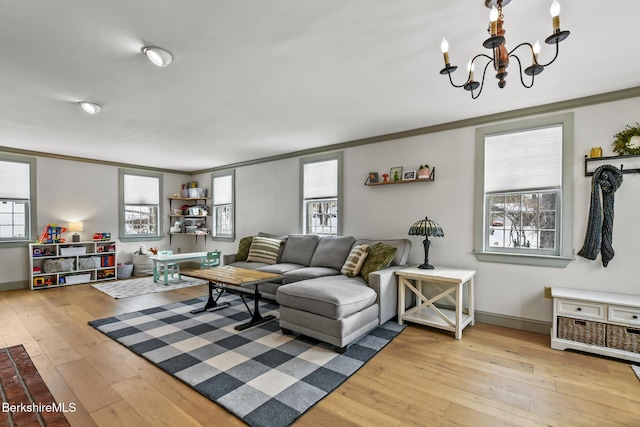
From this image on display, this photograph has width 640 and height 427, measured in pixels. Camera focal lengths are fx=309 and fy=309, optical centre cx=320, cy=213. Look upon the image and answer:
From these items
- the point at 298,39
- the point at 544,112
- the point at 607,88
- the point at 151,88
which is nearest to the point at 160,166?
the point at 151,88

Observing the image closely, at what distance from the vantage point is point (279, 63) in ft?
8.05

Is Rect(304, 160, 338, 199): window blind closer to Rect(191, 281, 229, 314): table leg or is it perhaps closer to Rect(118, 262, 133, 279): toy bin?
Rect(191, 281, 229, 314): table leg

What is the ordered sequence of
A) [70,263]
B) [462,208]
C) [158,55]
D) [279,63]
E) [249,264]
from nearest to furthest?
[158,55] < [279,63] < [462,208] < [249,264] < [70,263]

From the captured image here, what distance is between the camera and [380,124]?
399 cm

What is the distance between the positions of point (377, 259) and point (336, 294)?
0.96 meters

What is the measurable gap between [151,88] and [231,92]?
0.73 meters

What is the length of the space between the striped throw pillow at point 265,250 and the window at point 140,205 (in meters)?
3.39

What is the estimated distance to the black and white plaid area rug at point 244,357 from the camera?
2084 millimetres

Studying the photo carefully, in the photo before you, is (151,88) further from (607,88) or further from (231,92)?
(607,88)

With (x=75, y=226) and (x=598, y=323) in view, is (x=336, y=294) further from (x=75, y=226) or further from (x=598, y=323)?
(x=75, y=226)

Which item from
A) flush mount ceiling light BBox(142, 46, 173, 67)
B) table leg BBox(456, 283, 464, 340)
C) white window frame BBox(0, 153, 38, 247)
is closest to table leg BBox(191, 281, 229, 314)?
flush mount ceiling light BBox(142, 46, 173, 67)

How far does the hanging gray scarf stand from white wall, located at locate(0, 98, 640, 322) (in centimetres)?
8

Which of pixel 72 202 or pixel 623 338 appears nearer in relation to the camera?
pixel 623 338

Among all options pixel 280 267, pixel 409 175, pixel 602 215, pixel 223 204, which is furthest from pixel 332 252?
pixel 223 204
